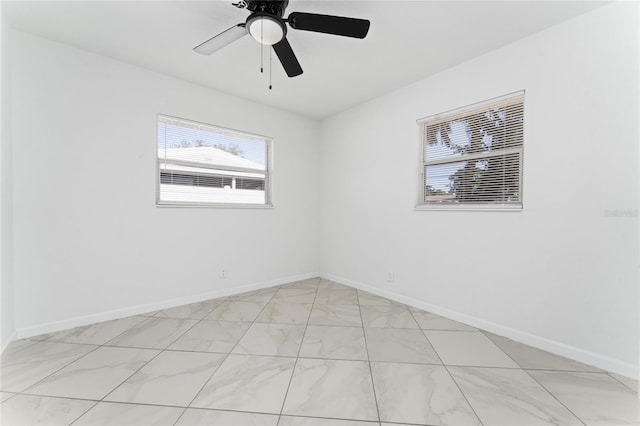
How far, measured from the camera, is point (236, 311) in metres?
2.79

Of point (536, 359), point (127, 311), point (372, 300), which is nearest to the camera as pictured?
point (536, 359)

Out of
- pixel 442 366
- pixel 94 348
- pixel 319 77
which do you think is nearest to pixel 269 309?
pixel 94 348

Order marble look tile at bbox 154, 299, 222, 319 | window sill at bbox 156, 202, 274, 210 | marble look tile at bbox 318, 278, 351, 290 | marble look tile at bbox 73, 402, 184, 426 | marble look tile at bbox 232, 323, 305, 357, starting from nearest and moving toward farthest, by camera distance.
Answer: marble look tile at bbox 73, 402, 184, 426, marble look tile at bbox 232, 323, 305, 357, marble look tile at bbox 154, 299, 222, 319, window sill at bbox 156, 202, 274, 210, marble look tile at bbox 318, 278, 351, 290

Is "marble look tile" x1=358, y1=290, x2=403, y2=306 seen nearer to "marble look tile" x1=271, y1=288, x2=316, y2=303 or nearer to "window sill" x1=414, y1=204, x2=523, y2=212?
"marble look tile" x1=271, y1=288, x2=316, y2=303

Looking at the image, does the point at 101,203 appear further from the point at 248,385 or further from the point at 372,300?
the point at 372,300

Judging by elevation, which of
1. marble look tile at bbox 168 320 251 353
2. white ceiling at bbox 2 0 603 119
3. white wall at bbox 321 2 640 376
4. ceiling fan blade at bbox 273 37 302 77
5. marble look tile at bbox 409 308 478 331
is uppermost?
white ceiling at bbox 2 0 603 119

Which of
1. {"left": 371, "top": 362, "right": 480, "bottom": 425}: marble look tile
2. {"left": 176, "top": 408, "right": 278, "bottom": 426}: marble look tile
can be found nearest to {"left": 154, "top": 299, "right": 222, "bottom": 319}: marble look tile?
{"left": 176, "top": 408, "right": 278, "bottom": 426}: marble look tile

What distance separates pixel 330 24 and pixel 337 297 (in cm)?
283

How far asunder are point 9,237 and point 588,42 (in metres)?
4.72

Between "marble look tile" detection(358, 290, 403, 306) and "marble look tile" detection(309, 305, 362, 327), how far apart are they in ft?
0.65

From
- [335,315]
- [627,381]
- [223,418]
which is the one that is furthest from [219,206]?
[627,381]

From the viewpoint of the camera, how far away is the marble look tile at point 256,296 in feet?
10.4

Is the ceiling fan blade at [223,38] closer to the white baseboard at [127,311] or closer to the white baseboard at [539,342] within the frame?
the white baseboard at [127,311]

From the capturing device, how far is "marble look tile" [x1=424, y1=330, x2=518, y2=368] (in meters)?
1.86
